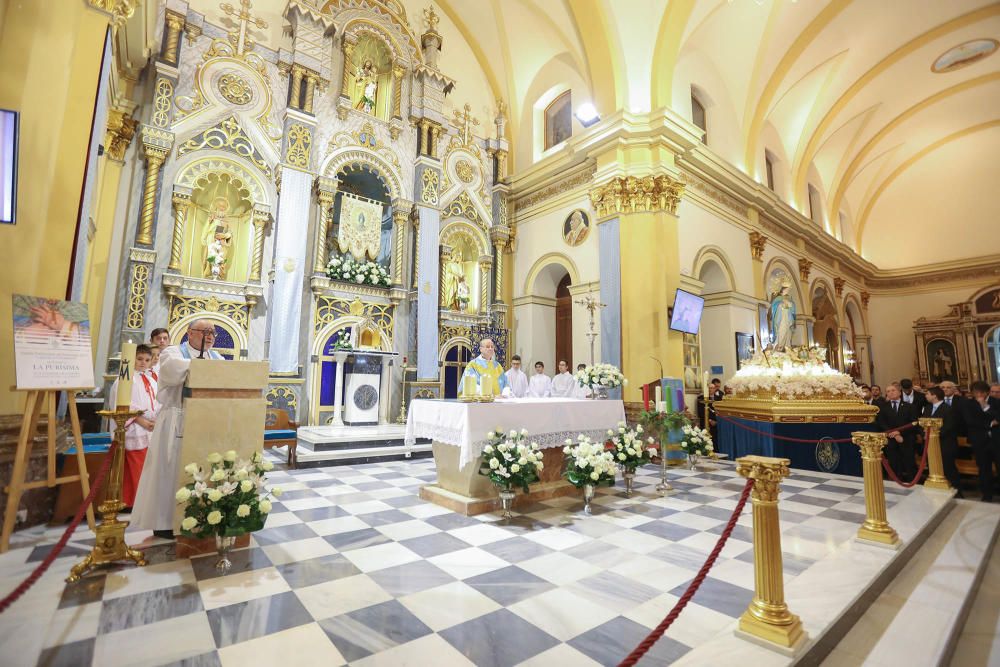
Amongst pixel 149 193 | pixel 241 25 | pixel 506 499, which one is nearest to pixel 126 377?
pixel 506 499

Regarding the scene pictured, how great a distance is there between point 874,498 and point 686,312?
5436mm

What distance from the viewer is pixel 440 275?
11039 millimetres

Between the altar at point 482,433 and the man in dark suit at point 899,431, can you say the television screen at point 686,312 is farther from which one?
the altar at point 482,433

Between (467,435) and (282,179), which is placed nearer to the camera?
(467,435)

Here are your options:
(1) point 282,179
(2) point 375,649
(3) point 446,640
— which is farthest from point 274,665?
(1) point 282,179

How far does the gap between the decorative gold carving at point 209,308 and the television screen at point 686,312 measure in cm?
810

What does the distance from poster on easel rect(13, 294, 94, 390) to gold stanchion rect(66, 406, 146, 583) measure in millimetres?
543

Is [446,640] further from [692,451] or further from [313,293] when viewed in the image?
[313,293]

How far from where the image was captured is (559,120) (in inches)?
476

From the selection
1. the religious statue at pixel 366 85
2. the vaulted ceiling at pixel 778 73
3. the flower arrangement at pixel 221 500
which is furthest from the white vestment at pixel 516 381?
the religious statue at pixel 366 85

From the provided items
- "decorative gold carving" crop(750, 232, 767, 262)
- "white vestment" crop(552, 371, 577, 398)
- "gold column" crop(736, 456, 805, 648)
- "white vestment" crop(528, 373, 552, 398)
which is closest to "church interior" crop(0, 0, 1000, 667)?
"gold column" crop(736, 456, 805, 648)

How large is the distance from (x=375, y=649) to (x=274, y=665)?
1.42 ft

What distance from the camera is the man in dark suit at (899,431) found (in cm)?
680

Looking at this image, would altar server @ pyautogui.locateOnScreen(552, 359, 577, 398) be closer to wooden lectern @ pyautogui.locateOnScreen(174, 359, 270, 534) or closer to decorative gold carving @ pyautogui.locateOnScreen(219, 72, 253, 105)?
wooden lectern @ pyautogui.locateOnScreen(174, 359, 270, 534)
